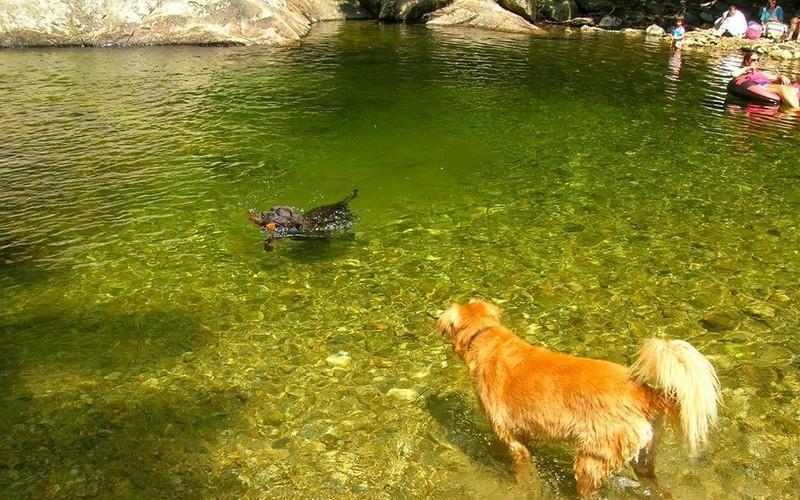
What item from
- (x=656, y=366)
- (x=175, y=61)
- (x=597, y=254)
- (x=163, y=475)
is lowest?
(x=163, y=475)

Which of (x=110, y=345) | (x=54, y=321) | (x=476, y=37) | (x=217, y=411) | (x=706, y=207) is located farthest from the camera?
(x=476, y=37)

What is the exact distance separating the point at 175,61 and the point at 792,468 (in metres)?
24.0

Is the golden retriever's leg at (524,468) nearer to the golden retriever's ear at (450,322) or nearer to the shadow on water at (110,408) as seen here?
the golden retriever's ear at (450,322)

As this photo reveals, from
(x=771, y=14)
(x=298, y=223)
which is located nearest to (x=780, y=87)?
(x=298, y=223)

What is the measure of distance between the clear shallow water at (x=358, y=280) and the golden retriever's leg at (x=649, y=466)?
0.19 meters

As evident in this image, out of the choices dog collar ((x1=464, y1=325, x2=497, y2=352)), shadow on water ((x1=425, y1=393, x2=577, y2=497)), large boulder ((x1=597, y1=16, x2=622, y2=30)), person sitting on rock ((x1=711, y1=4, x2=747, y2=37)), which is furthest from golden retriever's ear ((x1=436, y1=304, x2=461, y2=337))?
large boulder ((x1=597, y1=16, x2=622, y2=30))

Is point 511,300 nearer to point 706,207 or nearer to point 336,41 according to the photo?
point 706,207

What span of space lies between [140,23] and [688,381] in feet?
95.5

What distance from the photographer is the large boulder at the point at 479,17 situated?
35125mm

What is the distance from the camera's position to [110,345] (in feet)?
21.6

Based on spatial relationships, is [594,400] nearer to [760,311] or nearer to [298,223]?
[760,311]

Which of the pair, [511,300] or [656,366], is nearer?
[656,366]

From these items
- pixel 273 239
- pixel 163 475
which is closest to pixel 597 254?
pixel 273 239

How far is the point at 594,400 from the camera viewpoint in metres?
4.04
